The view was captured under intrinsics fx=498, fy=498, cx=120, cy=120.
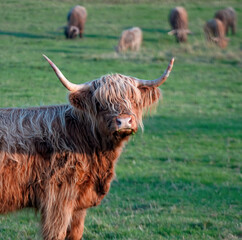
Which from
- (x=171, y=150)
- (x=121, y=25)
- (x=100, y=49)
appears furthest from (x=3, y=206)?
(x=121, y=25)

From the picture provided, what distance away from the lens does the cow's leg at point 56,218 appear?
3.65m

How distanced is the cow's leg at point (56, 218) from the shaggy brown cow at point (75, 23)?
53.7ft

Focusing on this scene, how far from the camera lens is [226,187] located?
20.6 ft

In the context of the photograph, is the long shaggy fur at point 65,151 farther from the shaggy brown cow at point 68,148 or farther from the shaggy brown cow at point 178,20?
the shaggy brown cow at point 178,20

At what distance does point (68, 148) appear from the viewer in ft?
12.3

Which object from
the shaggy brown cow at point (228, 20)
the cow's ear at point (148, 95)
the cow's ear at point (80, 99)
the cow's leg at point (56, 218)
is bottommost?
the cow's leg at point (56, 218)

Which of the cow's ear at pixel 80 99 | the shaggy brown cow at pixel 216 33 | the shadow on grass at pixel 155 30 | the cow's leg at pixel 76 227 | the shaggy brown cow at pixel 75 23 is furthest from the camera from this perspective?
the shadow on grass at pixel 155 30

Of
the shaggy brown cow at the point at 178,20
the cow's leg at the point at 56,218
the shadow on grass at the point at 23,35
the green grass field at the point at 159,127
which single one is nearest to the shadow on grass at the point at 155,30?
the shaggy brown cow at the point at 178,20

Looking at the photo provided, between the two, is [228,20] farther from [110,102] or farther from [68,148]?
[68,148]

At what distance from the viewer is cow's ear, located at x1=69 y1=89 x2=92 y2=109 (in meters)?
3.73

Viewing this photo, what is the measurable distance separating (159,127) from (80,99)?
5.23 m

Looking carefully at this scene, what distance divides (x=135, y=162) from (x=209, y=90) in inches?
216

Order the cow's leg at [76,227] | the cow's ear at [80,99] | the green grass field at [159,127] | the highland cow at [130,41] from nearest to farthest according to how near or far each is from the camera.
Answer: the cow's ear at [80,99]
the cow's leg at [76,227]
the green grass field at [159,127]
the highland cow at [130,41]

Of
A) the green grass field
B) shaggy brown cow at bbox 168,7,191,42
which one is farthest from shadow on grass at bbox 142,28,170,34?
the green grass field
